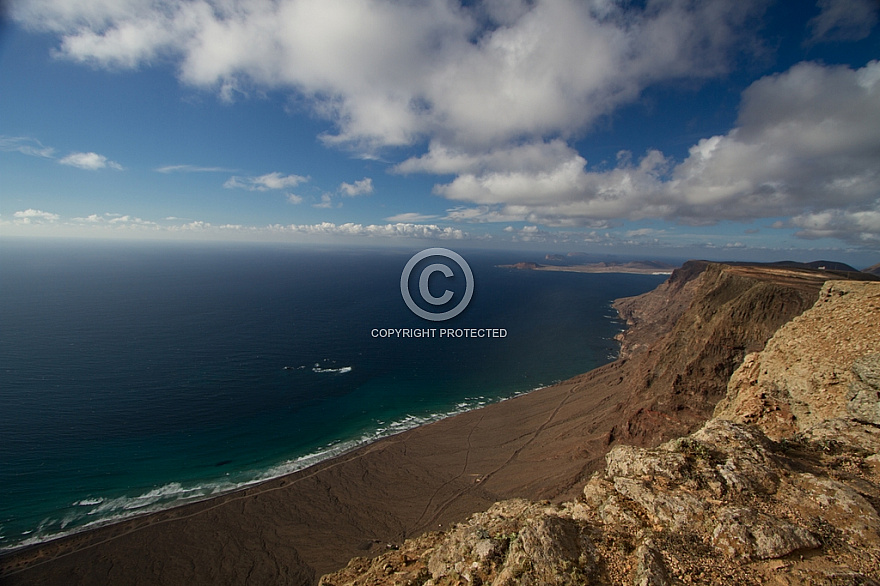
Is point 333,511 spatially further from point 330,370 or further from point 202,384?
point 202,384

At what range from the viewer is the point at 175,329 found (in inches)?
3410

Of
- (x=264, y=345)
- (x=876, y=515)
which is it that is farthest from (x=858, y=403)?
(x=264, y=345)

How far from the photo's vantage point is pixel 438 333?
337 feet

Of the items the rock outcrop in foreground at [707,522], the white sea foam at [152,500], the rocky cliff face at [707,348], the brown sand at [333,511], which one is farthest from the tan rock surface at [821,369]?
the white sea foam at [152,500]

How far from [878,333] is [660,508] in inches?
610

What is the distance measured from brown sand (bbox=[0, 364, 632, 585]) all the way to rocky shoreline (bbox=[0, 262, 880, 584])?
14 centimetres

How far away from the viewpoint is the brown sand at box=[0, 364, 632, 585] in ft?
90.2

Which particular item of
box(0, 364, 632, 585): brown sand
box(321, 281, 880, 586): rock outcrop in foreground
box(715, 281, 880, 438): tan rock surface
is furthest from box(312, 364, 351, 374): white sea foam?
box(715, 281, 880, 438): tan rock surface

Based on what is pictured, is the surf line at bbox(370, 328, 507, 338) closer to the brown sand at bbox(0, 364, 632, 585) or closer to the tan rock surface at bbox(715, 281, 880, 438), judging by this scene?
the brown sand at bbox(0, 364, 632, 585)

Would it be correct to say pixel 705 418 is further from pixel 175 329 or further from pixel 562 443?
pixel 175 329

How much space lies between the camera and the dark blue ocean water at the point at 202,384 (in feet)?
121

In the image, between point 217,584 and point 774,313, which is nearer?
point 217,584

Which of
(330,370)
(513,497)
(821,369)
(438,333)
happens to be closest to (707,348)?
(821,369)

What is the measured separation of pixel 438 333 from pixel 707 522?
94443mm
